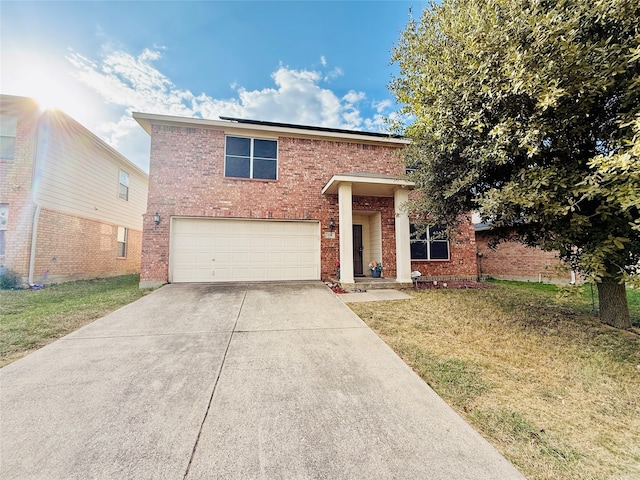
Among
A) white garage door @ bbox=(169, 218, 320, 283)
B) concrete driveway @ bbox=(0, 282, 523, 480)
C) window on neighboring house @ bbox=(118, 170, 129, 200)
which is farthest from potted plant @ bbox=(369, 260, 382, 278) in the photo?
window on neighboring house @ bbox=(118, 170, 129, 200)

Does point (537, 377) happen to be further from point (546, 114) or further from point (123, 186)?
point (123, 186)

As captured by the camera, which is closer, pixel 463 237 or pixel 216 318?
pixel 216 318

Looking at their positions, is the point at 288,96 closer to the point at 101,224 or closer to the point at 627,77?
the point at 101,224

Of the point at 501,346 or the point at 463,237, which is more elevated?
the point at 463,237

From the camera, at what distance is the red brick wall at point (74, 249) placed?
30.1 ft

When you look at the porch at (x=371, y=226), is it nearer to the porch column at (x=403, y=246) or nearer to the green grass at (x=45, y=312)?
the porch column at (x=403, y=246)

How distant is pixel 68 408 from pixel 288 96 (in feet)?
42.1

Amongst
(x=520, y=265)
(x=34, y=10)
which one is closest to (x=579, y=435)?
(x=520, y=265)

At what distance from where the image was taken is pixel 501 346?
4.14 metres


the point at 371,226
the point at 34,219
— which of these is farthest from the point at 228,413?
the point at 34,219

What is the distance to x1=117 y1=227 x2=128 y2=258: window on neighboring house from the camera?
13219 millimetres

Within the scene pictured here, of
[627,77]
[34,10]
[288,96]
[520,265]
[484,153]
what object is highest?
[288,96]

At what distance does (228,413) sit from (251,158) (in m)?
8.73

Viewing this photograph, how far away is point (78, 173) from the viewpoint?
10516mm
